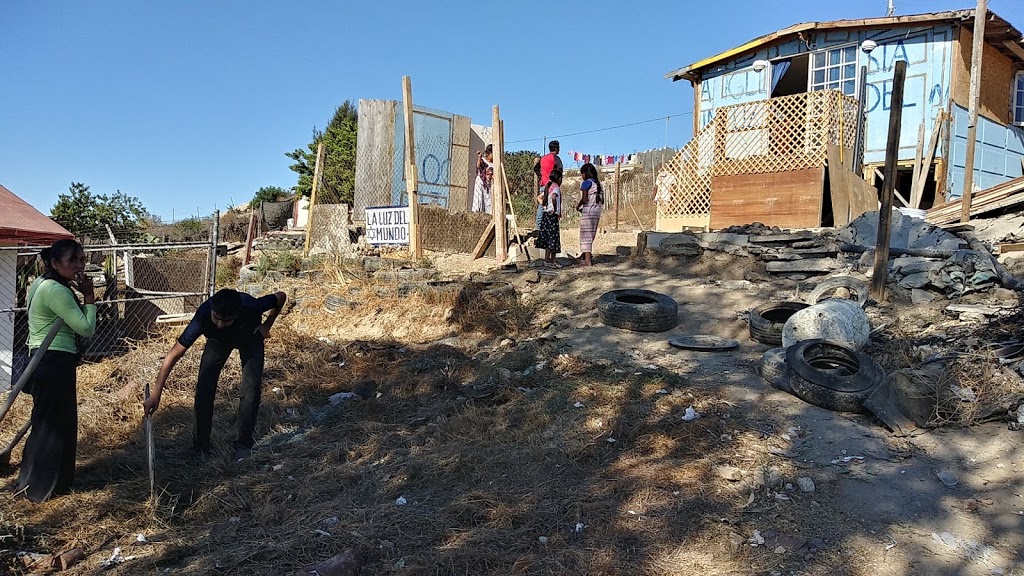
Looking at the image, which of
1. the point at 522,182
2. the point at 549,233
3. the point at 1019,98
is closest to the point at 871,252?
the point at 549,233

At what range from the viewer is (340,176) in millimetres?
17094

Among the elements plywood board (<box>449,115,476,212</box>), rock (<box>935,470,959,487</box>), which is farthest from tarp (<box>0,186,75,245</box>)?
rock (<box>935,470,959,487</box>)

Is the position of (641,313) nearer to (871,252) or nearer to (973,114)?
(871,252)

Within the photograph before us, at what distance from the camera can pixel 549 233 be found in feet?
31.2

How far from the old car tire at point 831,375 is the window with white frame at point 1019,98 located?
1636 centimetres

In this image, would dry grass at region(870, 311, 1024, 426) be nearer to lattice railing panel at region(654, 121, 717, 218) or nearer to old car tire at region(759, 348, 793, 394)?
old car tire at region(759, 348, 793, 394)

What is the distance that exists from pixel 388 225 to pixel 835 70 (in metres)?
11.3

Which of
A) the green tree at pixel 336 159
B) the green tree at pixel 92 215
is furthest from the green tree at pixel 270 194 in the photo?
the green tree at pixel 92 215

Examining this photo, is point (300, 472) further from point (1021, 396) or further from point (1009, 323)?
point (1009, 323)

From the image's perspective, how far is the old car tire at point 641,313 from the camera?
6820mm

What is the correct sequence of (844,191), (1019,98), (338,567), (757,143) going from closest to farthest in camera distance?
(338,567), (844,191), (757,143), (1019,98)

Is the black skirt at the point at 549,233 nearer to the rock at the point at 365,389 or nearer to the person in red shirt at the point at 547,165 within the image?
the person in red shirt at the point at 547,165

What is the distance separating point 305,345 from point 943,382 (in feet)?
20.7

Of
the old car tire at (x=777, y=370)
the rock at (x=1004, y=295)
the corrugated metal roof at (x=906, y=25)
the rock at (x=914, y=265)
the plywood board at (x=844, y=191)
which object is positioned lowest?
the old car tire at (x=777, y=370)
